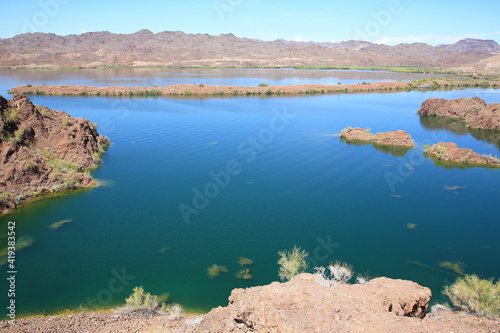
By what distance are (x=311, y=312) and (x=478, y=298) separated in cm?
589

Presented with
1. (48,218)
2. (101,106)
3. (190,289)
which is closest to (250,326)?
(190,289)

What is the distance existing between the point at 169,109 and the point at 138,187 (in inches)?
1034

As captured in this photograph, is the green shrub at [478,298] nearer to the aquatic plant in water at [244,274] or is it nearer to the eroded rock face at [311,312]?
the eroded rock face at [311,312]

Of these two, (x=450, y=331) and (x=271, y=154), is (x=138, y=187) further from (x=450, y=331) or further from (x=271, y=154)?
(x=450, y=331)

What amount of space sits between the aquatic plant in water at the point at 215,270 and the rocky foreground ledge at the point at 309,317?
3.02 meters

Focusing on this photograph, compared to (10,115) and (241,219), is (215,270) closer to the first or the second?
(241,219)

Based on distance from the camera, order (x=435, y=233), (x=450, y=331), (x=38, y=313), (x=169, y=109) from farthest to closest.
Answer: (x=169, y=109)
(x=435, y=233)
(x=38, y=313)
(x=450, y=331)

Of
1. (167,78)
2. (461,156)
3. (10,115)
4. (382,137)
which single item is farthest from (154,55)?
(461,156)

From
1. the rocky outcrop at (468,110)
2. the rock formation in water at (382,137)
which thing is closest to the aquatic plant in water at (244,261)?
the rock formation in water at (382,137)

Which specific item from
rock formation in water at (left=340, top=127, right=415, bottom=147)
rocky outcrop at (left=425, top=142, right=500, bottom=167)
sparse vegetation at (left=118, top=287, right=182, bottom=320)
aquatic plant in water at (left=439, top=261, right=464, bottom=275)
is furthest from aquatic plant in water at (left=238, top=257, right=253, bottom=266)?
rock formation in water at (left=340, top=127, right=415, bottom=147)

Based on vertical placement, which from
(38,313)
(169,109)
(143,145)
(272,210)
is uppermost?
(169,109)

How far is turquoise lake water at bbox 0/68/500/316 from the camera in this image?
40.1ft

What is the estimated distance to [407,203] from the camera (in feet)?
60.8

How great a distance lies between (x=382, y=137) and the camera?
31203 mm
